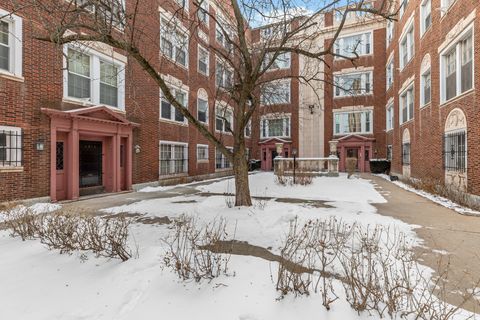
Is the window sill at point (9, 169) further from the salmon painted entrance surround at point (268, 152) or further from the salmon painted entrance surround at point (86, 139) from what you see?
the salmon painted entrance surround at point (268, 152)

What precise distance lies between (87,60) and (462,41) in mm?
14425

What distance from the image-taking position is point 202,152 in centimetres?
1906

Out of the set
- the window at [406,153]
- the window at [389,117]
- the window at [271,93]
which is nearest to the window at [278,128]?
the window at [389,117]

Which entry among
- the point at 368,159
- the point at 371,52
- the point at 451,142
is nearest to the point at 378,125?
the point at 368,159

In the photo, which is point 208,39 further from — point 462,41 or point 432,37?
point 462,41

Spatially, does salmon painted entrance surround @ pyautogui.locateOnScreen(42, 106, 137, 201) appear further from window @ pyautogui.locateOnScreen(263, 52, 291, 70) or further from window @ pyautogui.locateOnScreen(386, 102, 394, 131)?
window @ pyautogui.locateOnScreen(386, 102, 394, 131)

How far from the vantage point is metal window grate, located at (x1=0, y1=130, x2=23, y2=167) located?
7781 millimetres

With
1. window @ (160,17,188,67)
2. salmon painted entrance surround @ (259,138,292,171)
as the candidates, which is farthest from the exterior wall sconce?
salmon painted entrance surround @ (259,138,292,171)

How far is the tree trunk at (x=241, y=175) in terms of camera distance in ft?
23.7

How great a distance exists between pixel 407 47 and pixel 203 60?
1339 centimetres

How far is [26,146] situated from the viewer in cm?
826

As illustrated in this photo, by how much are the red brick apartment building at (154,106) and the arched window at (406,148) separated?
69mm

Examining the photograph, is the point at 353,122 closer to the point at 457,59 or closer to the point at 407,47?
the point at 407,47

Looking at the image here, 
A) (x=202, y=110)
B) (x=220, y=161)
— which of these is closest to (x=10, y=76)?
(x=202, y=110)
